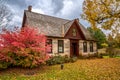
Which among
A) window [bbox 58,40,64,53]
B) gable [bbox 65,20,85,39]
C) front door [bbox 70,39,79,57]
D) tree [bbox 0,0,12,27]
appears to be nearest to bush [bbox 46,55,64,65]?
window [bbox 58,40,64,53]

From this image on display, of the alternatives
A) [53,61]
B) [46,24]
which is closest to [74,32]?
[46,24]

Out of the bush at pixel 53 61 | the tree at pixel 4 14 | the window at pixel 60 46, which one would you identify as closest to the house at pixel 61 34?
the window at pixel 60 46

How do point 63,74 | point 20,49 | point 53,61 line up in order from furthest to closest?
point 53,61
point 20,49
point 63,74

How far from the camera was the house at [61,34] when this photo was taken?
1928 cm

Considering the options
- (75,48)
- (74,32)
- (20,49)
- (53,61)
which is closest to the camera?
(20,49)

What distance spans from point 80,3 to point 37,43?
29.3ft

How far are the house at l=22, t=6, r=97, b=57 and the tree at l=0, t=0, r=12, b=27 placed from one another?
4.72m

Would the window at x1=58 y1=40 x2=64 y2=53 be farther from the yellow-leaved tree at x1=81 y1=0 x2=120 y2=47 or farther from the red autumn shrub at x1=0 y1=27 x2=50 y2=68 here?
the red autumn shrub at x1=0 y1=27 x2=50 y2=68

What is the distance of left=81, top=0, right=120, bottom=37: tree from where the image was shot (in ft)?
52.3

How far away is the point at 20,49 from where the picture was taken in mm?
11883

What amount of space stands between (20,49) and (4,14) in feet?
47.0

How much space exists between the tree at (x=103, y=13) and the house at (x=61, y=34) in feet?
16.4

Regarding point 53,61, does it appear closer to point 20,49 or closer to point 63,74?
point 20,49

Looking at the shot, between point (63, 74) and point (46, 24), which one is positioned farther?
point (46, 24)
